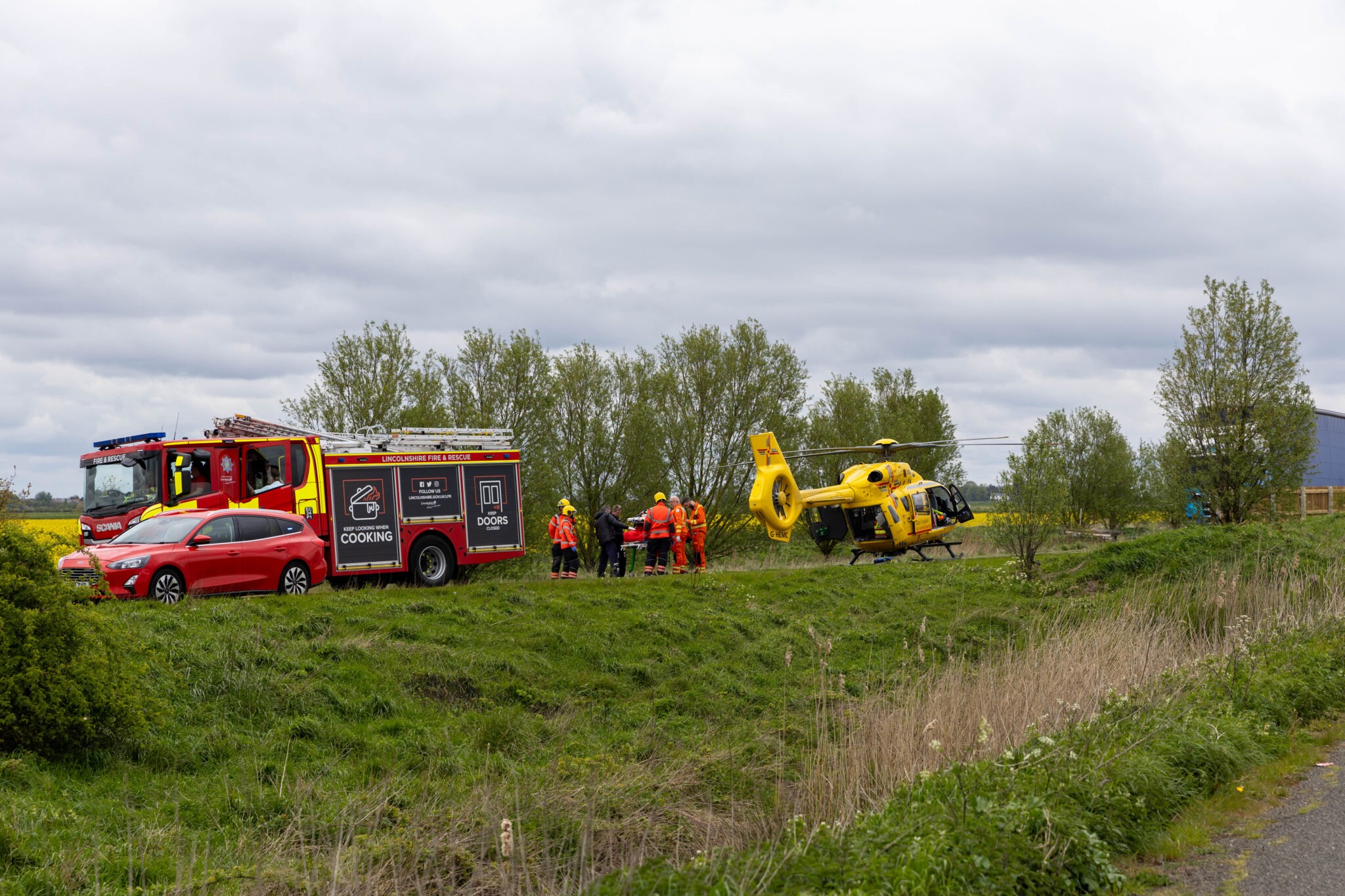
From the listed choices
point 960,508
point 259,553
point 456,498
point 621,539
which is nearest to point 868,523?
point 960,508

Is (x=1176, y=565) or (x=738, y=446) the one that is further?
(x=738, y=446)

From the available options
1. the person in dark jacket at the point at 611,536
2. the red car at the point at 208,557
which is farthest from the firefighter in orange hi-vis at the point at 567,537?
the red car at the point at 208,557

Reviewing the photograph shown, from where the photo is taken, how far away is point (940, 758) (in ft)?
25.5

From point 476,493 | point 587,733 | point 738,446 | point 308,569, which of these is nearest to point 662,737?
point 587,733

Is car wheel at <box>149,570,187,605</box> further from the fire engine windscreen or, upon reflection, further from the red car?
the fire engine windscreen

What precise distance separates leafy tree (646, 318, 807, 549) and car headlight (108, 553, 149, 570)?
82.7 feet

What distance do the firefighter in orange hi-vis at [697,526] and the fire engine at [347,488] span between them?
4.25 meters

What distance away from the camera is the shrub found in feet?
28.9

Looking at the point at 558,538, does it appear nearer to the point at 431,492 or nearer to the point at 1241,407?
the point at 431,492

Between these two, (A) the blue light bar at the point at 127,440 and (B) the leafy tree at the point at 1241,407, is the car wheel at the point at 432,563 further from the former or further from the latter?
(B) the leafy tree at the point at 1241,407

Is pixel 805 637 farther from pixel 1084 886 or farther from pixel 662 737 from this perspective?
pixel 1084 886

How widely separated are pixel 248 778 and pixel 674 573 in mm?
13890

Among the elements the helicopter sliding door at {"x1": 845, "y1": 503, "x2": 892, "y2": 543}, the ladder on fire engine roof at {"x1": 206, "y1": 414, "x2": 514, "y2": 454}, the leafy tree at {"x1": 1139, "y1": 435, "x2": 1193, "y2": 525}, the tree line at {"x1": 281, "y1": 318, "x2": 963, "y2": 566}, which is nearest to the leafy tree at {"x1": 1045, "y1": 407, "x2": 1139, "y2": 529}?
the leafy tree at {"x1": 1139, "y1": 435, "x2": 1193, "y2": 525}

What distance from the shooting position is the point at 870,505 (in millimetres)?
26656
